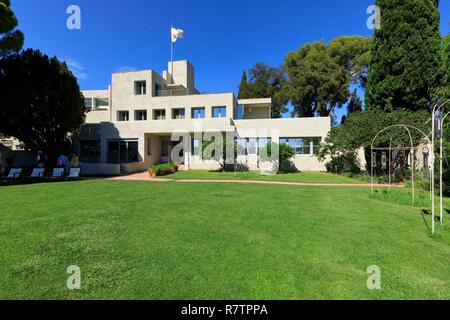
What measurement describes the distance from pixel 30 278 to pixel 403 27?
870 inches

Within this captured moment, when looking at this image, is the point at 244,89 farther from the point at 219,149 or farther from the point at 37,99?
the point at 37,99

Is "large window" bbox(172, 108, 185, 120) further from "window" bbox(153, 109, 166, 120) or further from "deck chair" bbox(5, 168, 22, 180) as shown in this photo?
"deck chair" bbox(5, 168, 22, 180)

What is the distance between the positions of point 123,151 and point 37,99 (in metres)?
7.38

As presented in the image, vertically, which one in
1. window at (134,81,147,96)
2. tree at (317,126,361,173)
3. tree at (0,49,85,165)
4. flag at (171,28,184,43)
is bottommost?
tree at (317,126,361,173)

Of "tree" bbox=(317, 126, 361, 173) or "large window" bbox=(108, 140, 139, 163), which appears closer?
"tree" bbox=(317, 126, 361, 173)

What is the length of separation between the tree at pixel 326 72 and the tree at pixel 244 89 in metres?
8.66

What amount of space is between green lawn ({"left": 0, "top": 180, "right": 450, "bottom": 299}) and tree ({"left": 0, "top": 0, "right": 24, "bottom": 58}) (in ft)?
51.2

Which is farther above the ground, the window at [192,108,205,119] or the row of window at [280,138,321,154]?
the window at [192,108,205,119]

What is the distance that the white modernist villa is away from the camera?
69.4 feet

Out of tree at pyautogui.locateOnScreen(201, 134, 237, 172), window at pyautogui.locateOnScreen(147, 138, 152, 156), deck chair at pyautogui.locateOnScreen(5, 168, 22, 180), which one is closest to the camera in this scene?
deck chair at pyautogui.locateOnScreen(5, 168, 22, 180)

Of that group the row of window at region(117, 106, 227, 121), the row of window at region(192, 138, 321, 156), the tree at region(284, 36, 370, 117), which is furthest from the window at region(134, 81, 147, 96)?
the tree at region(284, 36, 370, 117)

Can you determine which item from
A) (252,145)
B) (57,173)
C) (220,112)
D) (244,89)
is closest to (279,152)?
(252,145)

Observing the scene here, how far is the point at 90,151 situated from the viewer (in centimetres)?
2336

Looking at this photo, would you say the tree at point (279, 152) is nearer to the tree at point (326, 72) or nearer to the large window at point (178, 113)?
the large window at point (178, 113)
